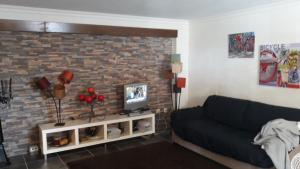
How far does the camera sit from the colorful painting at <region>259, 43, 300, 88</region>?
11.3ft

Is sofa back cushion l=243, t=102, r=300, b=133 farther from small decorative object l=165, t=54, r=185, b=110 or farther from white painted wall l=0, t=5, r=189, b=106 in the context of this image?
white painted wall l=0, t=5, r=189, b=106

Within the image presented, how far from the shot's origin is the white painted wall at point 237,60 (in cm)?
353

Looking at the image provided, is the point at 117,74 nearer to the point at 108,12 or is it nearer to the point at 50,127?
the point at 108,12

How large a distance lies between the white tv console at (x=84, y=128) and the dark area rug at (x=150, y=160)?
11.4 inches

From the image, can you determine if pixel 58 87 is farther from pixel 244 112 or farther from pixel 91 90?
pixel 244 112

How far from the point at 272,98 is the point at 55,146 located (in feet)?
10.8

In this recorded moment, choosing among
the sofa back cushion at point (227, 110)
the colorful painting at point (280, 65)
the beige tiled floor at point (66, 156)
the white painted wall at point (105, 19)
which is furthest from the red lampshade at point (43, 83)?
the colorful painting at point (280, 65)

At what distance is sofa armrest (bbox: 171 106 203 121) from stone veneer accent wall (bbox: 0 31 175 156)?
3.00 feet


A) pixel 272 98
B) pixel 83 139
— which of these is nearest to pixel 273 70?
pixel 272 98

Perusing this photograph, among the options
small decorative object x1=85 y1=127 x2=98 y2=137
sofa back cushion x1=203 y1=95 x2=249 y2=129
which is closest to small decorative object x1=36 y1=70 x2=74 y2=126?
small decorative object x1=85 y1=127 x2=98 y2=137

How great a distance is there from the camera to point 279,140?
2854 mm

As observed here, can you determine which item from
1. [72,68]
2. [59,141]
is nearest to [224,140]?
[59,141]

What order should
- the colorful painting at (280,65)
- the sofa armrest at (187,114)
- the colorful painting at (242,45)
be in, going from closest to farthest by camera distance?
1. the colorful painting at (280,65)
2. the colorful painting at (242,45)
3. the sofa armrest at (187,114)

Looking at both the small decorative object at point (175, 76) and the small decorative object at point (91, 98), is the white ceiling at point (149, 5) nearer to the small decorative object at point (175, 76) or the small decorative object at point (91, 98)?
the small decorative object at point (175, 76)
